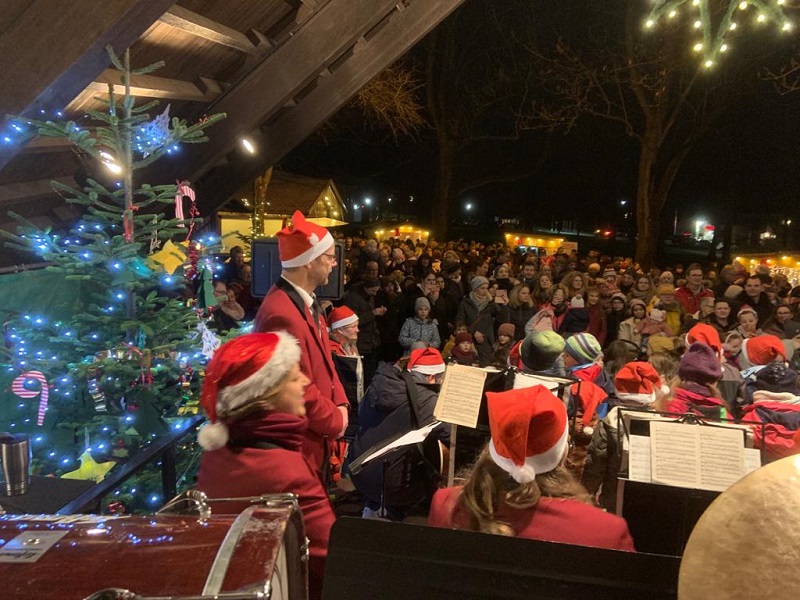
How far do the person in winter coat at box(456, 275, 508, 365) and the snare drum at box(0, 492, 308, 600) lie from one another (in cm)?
586

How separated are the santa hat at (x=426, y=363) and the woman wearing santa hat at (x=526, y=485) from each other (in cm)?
236

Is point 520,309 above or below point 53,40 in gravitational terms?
below

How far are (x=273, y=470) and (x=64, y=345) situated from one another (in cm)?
248

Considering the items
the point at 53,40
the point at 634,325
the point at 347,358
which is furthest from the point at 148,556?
the point at 634,325

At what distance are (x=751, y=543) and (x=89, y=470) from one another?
12.0 feet

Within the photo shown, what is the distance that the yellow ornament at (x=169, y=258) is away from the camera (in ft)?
12.2

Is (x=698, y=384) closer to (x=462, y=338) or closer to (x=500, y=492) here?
(x=500, y=492)

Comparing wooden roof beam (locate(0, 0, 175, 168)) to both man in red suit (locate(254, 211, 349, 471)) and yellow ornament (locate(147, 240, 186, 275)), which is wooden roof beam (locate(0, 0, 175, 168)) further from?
man in red suit (locate(254, 211, 349, 471))

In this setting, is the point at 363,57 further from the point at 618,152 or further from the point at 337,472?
the point at 618,152

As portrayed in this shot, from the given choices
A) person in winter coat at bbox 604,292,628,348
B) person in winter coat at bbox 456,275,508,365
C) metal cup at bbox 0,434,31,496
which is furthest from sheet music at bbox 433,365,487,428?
person in winter coat at bbox 604,292,628,348

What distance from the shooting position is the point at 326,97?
663cm

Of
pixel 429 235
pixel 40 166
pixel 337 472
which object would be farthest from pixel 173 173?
pixel 429 235

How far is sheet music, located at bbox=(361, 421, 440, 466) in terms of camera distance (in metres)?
3.02

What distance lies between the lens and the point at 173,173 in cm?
531
